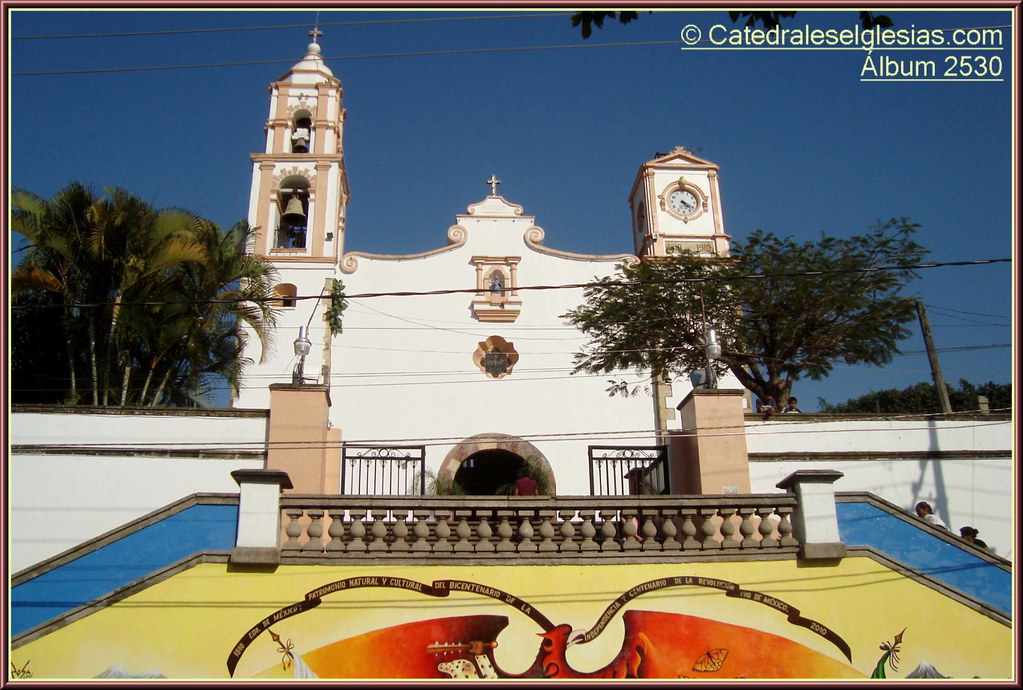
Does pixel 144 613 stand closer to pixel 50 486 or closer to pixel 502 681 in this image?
pixel 502 681

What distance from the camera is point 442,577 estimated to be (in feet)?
25.0

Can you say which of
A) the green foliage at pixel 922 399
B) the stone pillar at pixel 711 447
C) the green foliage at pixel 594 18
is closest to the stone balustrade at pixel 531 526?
the stone pillar at pixel 711 447

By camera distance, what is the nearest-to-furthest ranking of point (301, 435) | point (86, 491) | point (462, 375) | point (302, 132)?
point (301, 435)
point (86, 491)
point (462, 375)
point (302, 132)

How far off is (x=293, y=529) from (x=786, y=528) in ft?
14.6

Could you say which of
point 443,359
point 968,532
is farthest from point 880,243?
point 443,359

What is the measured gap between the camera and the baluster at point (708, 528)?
7.89 meters

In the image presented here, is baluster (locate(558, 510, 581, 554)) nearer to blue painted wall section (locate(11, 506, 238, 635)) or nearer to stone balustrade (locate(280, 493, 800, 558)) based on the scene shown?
stone balustrade (locate(280, 493, 800, 558))

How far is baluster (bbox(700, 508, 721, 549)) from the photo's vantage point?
789 centimetres

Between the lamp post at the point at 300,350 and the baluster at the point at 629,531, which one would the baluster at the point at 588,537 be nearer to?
the baluster at the point at 629,531

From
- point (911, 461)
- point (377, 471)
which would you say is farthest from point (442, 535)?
point (911, 461)

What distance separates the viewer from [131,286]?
46.4 feet

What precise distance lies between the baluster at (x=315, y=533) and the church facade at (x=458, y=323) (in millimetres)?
9669

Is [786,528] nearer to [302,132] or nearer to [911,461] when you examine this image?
[911,461]

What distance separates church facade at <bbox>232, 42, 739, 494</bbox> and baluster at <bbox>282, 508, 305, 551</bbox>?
9645 millimetres
